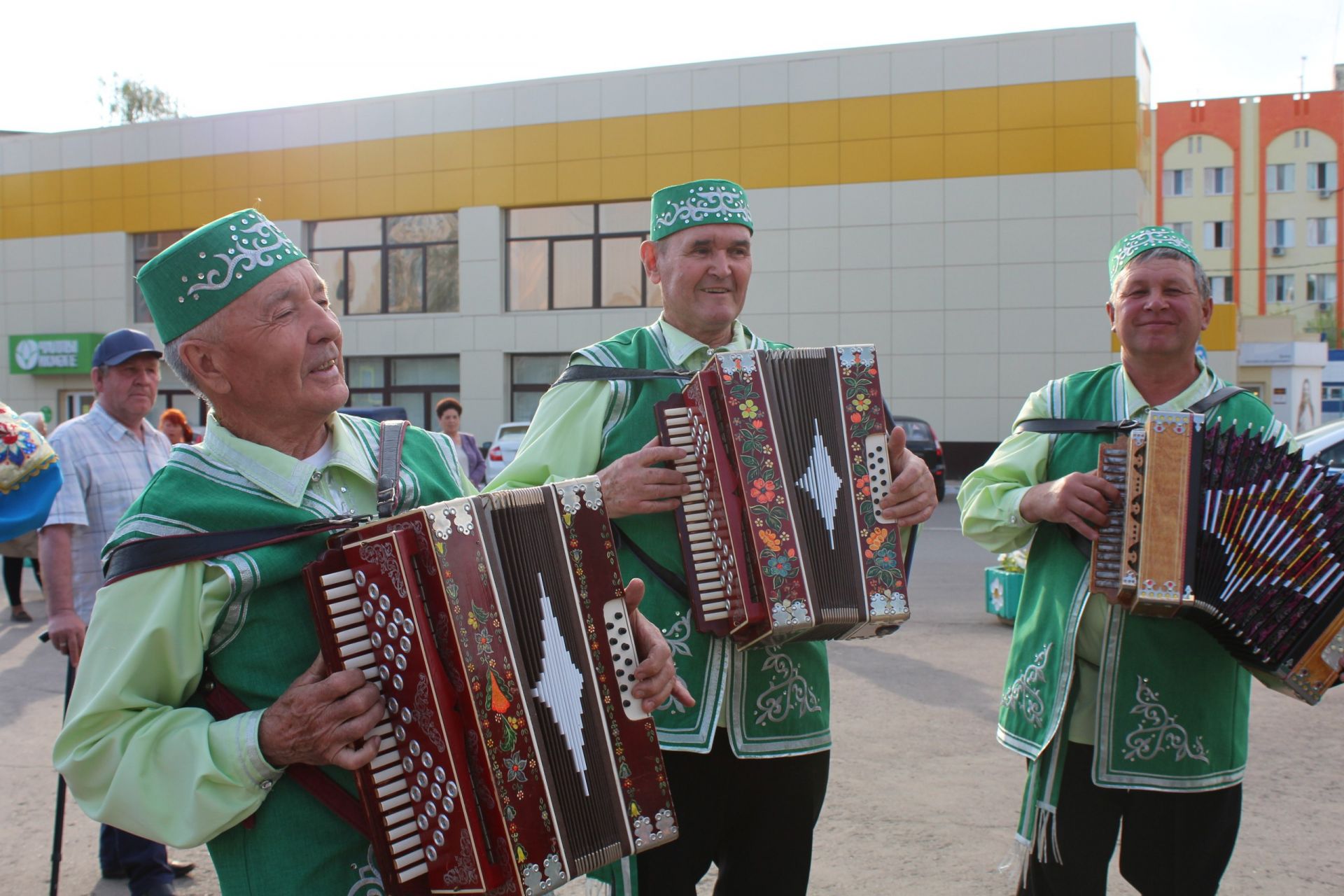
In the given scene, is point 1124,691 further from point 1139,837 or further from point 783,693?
point 783,693

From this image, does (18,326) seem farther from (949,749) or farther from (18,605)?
(949,749)

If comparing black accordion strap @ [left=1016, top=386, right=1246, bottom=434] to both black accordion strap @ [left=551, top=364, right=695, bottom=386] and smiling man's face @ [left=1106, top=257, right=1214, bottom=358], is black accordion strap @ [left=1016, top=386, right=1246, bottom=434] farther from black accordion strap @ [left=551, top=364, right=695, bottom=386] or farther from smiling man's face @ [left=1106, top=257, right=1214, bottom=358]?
black accordion strap @ [left=551, top=364, right=695, bottom=386]

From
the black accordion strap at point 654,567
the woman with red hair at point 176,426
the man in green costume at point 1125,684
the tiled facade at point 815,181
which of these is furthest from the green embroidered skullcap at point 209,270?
the tiled facade at point 815,181

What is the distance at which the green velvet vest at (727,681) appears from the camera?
2.62 meters

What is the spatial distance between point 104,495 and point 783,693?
118 inches

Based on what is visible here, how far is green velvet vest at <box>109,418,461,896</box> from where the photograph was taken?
6.04ft

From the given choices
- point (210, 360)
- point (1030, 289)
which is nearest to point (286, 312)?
point (210, 360)

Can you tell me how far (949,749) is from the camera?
5.25 m

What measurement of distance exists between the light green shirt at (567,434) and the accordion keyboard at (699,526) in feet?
0.87

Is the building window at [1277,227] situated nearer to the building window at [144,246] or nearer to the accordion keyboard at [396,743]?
the building window at [144,246]

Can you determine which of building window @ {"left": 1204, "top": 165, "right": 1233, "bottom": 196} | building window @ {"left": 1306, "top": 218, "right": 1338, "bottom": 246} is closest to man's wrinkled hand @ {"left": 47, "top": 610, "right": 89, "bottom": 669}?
building window @ {"left": 1204, "top": 165, "right": 1233, "bottom": 196}

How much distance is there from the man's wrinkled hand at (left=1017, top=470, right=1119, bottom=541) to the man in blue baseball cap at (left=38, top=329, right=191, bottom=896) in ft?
10.3

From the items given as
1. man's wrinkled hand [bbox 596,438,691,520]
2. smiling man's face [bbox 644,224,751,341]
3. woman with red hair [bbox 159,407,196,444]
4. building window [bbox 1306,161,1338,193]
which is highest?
building window [bbox 1306,161,1338,193]

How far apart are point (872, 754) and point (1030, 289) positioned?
1641 centimetres
